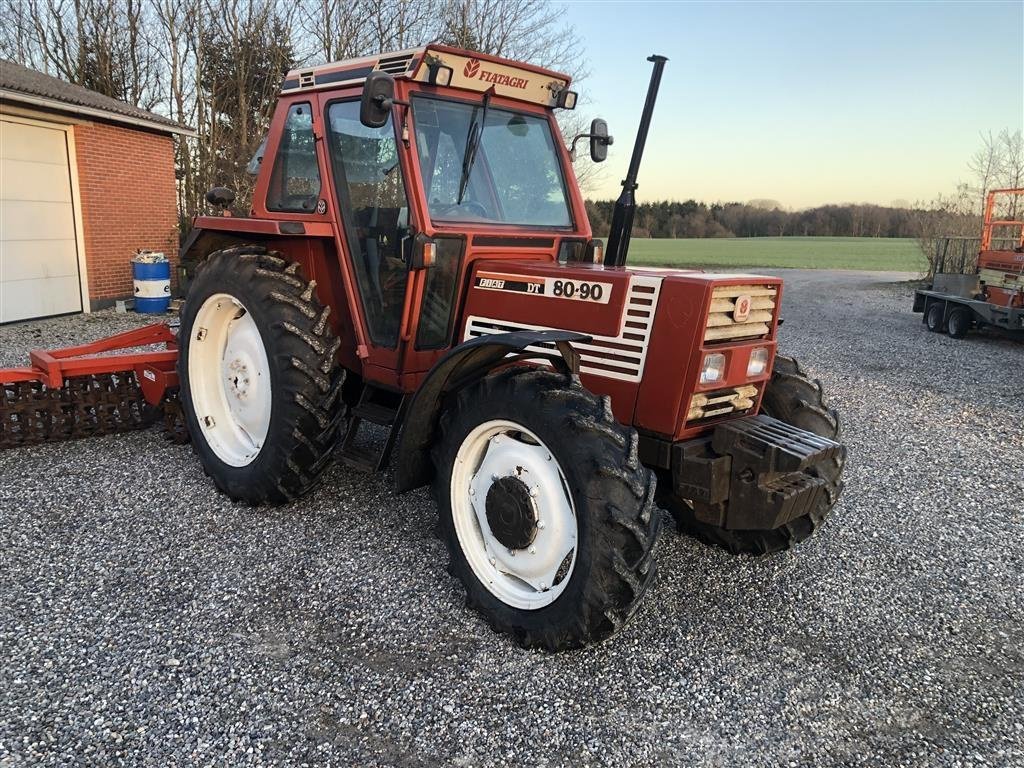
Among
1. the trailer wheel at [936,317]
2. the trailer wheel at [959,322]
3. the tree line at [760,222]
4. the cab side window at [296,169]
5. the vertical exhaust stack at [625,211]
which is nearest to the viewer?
the vertical exhaust stack at [625,211]

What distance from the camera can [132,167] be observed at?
1225cm

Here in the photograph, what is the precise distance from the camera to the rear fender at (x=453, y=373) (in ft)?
10.1

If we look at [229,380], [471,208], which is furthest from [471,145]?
[229,380]

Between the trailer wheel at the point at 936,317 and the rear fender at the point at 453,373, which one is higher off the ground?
the rear fender at the point at 453,373

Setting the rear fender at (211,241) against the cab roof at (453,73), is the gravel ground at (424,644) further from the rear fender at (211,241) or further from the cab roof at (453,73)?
the cab roof at (453,73)

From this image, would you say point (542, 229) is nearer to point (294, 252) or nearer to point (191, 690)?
point (294, 252)

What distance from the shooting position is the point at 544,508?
308 cm

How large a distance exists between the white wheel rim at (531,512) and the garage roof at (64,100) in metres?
9.70

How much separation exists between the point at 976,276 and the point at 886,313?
353 cm

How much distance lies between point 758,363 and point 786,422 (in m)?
0.49

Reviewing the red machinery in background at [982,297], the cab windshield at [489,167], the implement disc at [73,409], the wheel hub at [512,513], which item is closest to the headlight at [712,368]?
the wheel hub at [512,513]

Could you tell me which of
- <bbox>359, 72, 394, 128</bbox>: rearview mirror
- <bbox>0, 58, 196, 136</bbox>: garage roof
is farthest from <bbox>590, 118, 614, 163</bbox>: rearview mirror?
<bbox>0, 58, 196, 136</bbox>: garage roof

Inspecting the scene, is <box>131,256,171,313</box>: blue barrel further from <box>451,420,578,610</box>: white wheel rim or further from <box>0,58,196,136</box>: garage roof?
<box>451,420,578,610</box>: white wheel rim

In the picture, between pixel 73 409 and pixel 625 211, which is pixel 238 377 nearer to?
pixel 73 409
